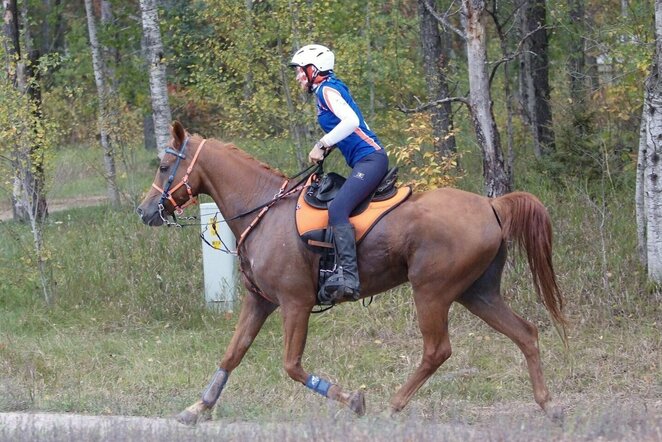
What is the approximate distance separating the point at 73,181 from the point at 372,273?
19.7m

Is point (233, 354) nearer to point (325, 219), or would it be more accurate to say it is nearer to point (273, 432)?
point (325, 219)

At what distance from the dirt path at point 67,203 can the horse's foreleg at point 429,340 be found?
14.2m

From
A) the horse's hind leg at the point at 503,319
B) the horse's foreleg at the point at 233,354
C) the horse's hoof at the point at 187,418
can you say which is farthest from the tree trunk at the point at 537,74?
the horse's hoof at the point at 187,418

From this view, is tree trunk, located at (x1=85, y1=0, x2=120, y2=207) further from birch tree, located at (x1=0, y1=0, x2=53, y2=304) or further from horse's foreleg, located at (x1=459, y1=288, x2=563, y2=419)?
horse's foreleg, located at (x1=459, y1=288, x2=563, y2=419)

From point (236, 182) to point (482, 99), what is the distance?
431 cm

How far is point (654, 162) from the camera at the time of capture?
10.5m

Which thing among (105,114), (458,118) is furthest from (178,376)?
(458,118)

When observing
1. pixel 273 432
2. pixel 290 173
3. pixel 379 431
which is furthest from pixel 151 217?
pixel 290 173

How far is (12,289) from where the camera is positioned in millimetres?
12844

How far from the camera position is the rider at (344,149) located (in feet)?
24.8

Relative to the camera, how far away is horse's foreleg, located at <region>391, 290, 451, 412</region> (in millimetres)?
7688

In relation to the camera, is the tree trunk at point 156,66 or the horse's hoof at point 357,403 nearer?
the horse's hoof at point 357,403

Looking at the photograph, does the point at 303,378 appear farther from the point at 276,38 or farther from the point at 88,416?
the point at 276,38

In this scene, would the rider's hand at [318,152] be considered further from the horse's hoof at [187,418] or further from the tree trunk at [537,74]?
the tree trunk at [537,74]
